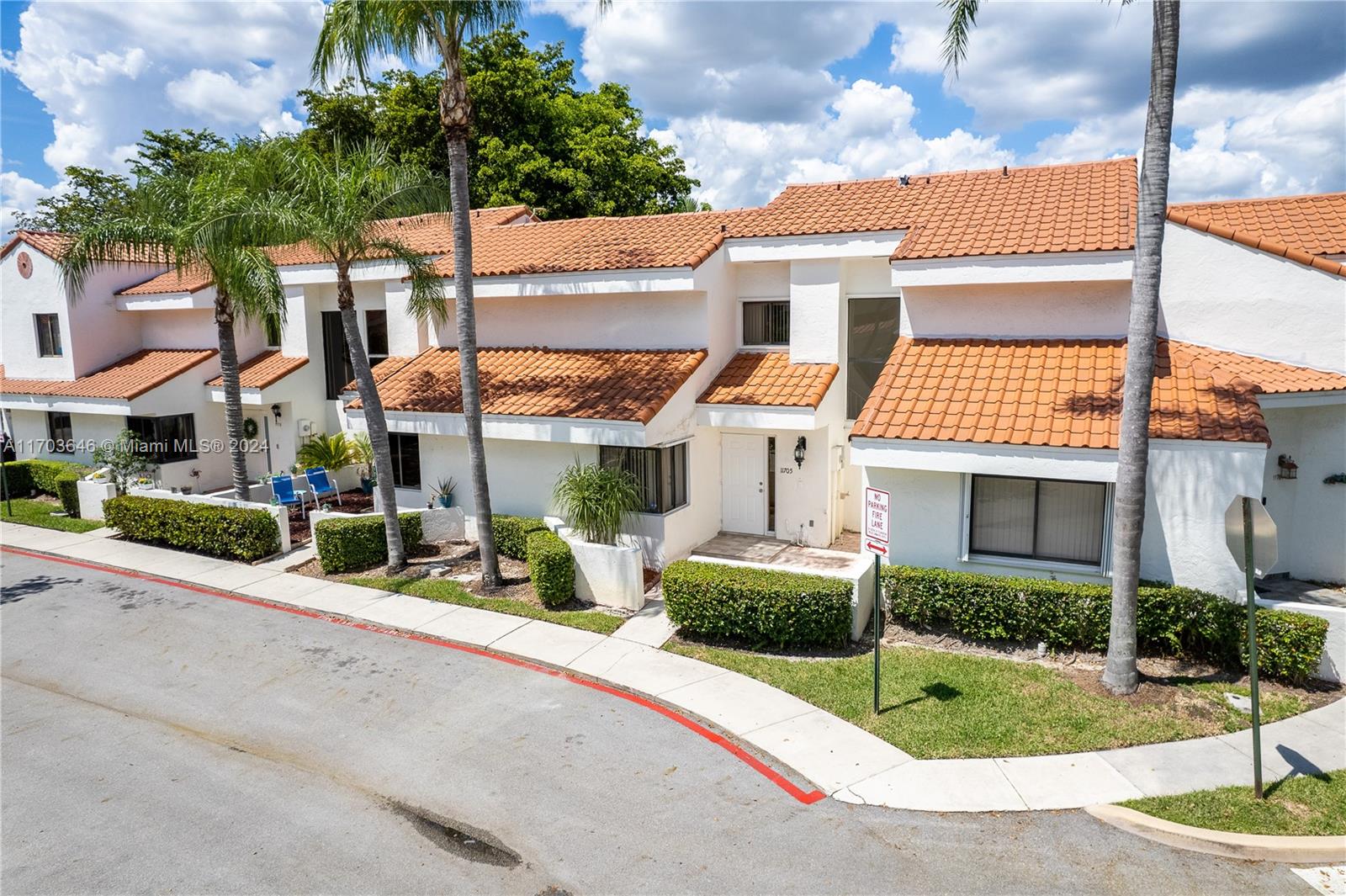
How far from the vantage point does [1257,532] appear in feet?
24.7

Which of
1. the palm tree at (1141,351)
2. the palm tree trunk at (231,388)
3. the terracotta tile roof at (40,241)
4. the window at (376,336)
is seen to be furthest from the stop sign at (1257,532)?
the terracotta tile roof at (40,241)

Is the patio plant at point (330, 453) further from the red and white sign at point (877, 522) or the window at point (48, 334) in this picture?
the red and white sign at point (877, 522)

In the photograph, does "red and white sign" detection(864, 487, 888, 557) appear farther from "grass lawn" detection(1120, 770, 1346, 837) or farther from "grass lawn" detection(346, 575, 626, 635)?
"grass lawn" detection(346, 575, 626, 635)

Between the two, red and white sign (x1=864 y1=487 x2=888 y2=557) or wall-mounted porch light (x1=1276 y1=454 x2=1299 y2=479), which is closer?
red and white sign (x1=864 y1=487 x2=888 y2=557)

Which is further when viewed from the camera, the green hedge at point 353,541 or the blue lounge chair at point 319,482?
the blue lounge chair at point 319,482

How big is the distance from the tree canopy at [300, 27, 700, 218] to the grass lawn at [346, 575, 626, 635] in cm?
1993

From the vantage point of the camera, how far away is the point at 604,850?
7.14m

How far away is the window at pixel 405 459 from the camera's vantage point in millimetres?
18141

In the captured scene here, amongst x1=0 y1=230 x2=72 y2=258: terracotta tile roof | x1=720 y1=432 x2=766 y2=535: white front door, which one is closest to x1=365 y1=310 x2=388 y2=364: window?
x1=0 y1=230 x2=72 y2=258: terracotta tile roof

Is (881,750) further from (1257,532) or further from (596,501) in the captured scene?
(596,501)

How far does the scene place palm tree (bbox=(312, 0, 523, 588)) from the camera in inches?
476

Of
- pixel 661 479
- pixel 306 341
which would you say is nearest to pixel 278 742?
pixel 661 479

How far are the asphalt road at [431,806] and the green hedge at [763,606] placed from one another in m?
2.16

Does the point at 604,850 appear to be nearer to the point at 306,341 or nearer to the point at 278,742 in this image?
the point at 278,742
